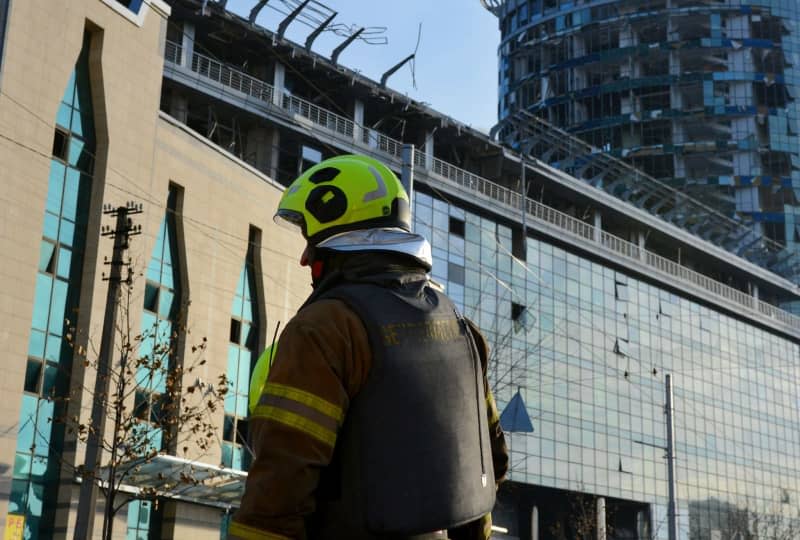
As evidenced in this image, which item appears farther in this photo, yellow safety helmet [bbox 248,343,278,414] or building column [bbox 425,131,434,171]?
building column [bbox 425,131,434,171]

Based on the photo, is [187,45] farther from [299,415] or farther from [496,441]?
[299,415]

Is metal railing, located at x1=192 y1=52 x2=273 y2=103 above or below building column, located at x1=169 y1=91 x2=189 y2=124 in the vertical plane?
above

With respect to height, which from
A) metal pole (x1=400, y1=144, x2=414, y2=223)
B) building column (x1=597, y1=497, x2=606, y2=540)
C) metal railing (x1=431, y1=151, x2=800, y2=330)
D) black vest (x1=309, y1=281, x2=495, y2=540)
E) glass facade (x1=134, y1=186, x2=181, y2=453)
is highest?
metal railing (x1=431, y1=151, x2=800, y2=330)

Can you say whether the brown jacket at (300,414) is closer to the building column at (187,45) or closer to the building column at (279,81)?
the building column at (187,45)

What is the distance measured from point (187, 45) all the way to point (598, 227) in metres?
28.7

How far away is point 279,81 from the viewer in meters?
51.0

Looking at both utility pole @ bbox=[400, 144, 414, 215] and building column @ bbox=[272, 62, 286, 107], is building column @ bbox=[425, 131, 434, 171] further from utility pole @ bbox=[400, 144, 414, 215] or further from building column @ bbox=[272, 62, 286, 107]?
utility pole @ bbox=[400, 144, 414, 215]

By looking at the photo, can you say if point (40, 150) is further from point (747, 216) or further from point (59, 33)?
point (747, 216)

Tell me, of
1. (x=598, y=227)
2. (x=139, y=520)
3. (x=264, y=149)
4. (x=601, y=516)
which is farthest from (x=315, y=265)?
(x=598, y=227)

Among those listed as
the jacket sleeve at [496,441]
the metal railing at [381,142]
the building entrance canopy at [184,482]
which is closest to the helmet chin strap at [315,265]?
the jacket sleeve at [496,441]

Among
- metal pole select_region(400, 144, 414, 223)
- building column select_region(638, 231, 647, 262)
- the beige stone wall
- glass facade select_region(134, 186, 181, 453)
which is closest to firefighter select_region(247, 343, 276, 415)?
metal pole select_region(400, 144, 414, 223)

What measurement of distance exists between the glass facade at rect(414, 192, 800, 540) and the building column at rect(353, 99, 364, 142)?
3964 mm

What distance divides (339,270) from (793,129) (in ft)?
326

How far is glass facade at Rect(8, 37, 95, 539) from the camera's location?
28.8m
